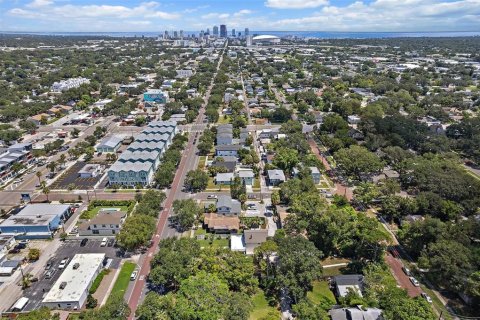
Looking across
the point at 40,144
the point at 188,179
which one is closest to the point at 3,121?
the point at 40,144

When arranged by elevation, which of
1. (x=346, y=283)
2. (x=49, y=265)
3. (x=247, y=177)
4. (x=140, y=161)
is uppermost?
(x=140, y=161)

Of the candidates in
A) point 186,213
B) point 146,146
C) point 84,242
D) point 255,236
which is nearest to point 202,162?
point 146,146

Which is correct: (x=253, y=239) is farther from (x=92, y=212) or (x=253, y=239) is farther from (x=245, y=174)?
(x=92, y=212)

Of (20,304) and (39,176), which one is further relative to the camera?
(39,176)

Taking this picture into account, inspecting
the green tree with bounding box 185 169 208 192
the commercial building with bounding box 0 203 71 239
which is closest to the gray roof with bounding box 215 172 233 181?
the green tree with bounding box 185 169 208 192

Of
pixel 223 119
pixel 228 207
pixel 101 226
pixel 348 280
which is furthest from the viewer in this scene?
pixel 223 119

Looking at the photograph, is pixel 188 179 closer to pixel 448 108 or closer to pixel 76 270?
pixel 76 270

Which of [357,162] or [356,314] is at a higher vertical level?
[357,162]
